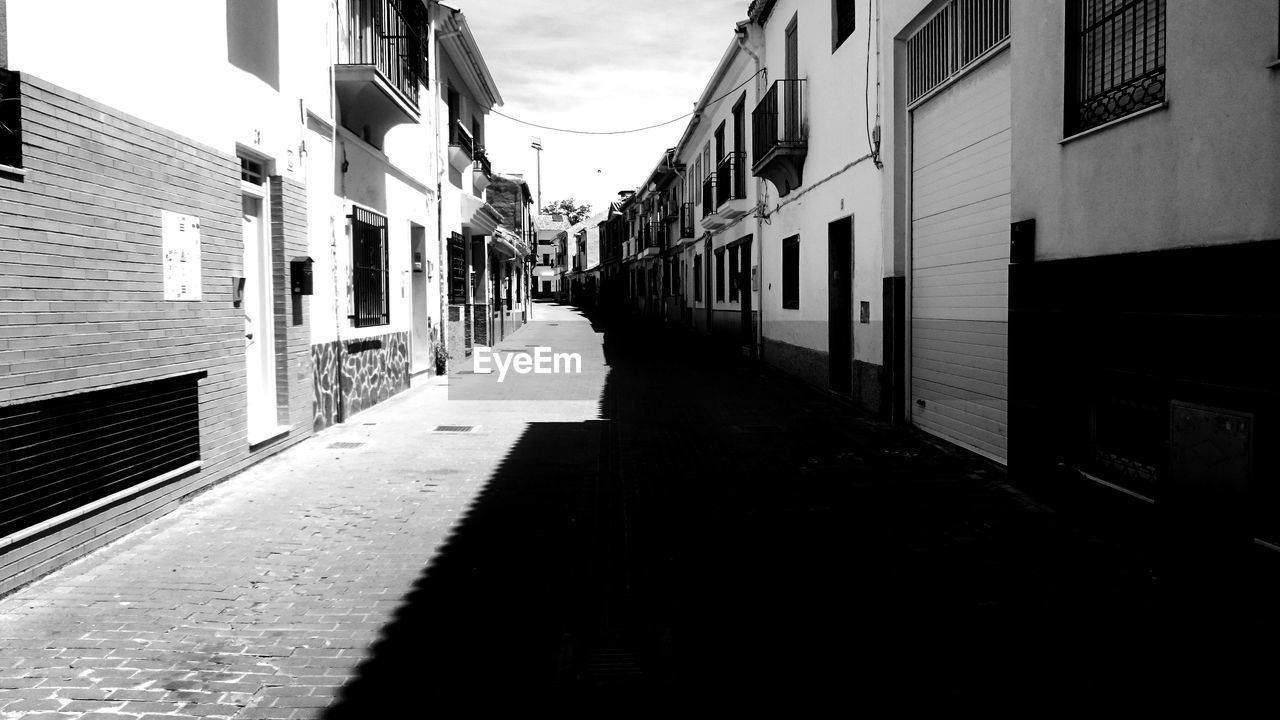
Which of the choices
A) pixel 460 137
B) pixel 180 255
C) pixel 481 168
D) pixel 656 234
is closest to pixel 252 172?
pixel 180 255

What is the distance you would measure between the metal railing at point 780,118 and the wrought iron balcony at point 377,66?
5603mm

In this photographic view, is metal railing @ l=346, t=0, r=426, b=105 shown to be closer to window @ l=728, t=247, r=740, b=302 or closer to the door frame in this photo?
the door frame

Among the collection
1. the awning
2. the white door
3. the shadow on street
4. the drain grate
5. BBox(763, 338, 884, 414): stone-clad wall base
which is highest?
the awning

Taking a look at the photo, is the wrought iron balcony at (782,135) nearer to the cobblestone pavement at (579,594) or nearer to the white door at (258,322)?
the cobblestone pavement at (579,594)

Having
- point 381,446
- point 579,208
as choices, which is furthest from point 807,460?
point 579,208

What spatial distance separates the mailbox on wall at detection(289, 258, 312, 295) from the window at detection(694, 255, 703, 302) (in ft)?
68.3

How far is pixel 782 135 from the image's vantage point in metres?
15.5

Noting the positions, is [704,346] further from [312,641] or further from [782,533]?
[312,641]

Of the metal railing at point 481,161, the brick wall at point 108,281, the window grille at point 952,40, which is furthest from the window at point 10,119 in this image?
the metal railing at point 481,161

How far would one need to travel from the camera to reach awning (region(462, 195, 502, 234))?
18609 millimetres

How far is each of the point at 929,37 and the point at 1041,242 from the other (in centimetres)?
379

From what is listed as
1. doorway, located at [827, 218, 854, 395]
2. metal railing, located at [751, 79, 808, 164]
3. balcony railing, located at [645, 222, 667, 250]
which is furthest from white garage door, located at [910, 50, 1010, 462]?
balcony railing, located at [645, 222, 667, 250]

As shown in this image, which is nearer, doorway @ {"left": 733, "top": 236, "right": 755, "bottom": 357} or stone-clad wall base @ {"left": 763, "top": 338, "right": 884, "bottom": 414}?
stone-clad wall base @ {"left": 763, "top": 338, "right": 884, "bottom": 414}

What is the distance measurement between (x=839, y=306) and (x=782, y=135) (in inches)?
149
